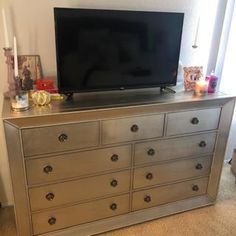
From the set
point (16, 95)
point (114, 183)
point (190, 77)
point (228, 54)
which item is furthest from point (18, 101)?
point (228, 54)

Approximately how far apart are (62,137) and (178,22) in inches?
43.2

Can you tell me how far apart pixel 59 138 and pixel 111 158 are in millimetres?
376

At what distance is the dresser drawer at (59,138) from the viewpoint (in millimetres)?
1485

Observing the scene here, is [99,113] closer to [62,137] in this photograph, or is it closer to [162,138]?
[62,137]

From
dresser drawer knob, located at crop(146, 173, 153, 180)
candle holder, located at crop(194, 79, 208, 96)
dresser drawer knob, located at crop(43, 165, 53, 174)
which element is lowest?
dresser drawer knob, located at crop(146, 173, 153, 180)

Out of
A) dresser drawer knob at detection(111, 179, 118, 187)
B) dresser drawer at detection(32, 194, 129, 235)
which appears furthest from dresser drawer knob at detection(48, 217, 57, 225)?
dresser drawer knob at detection(111, 179, 118, 187)

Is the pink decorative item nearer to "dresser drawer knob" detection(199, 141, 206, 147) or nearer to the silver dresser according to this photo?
the silver dresser

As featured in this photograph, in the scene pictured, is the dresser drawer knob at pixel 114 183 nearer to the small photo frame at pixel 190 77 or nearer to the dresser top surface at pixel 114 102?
the dresser top surface at pixel 114 102

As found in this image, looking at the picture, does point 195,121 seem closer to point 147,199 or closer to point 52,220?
point 147,199

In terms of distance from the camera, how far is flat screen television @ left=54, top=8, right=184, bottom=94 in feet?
5.14

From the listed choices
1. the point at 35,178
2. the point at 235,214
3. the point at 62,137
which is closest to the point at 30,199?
the point at 35,178

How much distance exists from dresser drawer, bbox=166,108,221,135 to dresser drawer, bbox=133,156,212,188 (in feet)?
0.85

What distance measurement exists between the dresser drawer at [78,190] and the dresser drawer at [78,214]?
60 millimetres

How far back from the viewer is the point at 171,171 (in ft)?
6.44
